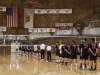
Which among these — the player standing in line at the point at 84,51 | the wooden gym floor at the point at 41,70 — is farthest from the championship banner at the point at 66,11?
the player standing in line at the point at 84,51

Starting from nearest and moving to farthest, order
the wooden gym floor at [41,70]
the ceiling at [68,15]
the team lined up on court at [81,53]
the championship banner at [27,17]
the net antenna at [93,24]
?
1. the wooden gym floor at [41,70]
2. the team lined up on court at [81,53]
3. the net antenna at [93,24]
4. the championship banner at [27,17]
5. the ceiling at [68,15]

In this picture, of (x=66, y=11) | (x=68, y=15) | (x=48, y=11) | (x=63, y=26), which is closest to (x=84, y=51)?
(x=63, y=26)

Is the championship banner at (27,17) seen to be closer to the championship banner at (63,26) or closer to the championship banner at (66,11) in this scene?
the championship banner at (63,26)

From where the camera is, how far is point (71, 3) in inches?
1497

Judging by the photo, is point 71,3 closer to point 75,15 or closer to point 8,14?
point 75,15

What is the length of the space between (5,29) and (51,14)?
291 inches

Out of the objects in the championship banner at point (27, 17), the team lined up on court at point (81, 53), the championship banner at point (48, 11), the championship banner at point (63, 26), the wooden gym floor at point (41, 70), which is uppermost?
the championship banner at point (48, 11)

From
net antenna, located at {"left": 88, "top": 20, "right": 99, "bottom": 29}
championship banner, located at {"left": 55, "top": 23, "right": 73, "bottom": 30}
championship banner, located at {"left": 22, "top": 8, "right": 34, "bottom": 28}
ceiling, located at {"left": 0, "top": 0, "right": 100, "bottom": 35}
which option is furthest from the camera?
ceiling, located at {"left": 0, "top": 0, "right": 100, "bottom": 35}

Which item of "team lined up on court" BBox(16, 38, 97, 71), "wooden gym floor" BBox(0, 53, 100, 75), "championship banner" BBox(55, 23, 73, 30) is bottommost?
"wooden gym floor" BBox(0, 53, 100, 75)

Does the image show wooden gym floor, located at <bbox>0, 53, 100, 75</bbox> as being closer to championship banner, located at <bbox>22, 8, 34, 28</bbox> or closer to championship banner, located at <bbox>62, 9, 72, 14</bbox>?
championship banner, located at <bbox>22, 8, 34, 28</bbox>

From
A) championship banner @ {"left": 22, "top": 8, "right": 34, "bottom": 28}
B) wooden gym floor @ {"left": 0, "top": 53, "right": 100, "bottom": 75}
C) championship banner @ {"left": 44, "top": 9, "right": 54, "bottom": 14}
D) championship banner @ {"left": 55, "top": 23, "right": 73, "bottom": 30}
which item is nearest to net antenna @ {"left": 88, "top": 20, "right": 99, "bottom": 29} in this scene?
championship banner @ {"left": 55, "top": 23, "right": 73, "bottom": 30}

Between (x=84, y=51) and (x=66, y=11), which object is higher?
(x=66, y=11)

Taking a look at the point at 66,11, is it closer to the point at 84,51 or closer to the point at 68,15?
the point at 68,15

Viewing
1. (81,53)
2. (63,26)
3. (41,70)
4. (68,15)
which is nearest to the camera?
(41,70)
